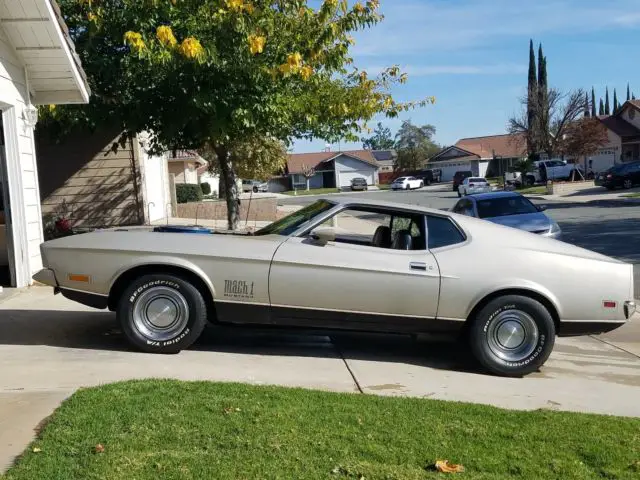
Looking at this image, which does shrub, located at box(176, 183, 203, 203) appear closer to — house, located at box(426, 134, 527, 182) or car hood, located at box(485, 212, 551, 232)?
car hood, located at box(485, 212, 551, 232)

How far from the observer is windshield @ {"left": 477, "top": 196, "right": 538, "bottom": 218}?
14516mm

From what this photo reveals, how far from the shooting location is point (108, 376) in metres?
5.44

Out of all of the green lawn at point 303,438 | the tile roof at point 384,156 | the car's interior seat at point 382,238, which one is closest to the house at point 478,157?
the tile roof at point 384,156

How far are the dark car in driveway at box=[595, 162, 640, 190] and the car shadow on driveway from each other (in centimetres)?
3675

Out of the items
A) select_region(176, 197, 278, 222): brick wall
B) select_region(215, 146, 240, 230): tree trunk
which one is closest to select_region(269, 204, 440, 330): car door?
select_region(215, 146, 240, 230): tree trunk

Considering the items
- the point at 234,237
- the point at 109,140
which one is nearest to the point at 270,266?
the point at 234,237

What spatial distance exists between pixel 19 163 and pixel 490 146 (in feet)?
263

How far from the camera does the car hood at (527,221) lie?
1343 cm

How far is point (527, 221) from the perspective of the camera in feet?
45.1

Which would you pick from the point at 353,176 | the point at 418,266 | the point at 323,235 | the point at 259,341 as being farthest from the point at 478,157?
the point at 323,235

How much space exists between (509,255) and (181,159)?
110 ft

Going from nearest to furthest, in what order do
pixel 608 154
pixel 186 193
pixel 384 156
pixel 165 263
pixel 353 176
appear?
1. pixel 165 263
2. pixel 186 193
3. pixel 608 154
4. pixel 353 176
5. pixel 384 156

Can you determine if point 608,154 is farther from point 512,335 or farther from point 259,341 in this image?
point 259,341

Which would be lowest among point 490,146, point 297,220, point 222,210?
point 222,210
